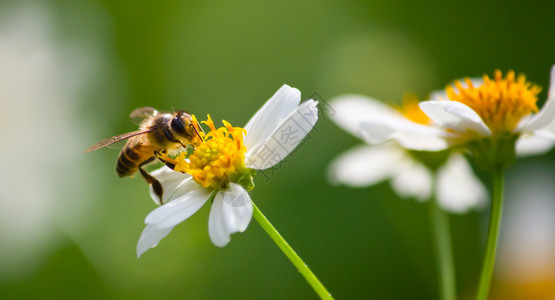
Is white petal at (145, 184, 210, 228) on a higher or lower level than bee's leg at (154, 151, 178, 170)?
lower

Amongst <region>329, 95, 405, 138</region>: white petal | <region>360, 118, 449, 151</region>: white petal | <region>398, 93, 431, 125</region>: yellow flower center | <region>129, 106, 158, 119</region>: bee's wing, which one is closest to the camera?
<region>360, 118, 449, 151</region>: white petal

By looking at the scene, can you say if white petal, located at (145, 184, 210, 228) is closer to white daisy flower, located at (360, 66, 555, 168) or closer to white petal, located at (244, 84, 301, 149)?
white petal, located at (244, 84, 301, 149)

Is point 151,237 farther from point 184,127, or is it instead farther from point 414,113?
point 414,113

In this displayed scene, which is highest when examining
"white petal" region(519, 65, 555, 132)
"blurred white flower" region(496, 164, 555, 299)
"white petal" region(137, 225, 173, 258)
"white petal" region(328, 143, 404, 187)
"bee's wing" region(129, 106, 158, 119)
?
"bee's wing" region(129, 106, 158, 119)

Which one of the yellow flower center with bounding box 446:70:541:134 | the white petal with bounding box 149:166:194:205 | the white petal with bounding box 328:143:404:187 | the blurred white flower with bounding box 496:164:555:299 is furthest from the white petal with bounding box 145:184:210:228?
the blurred white flower with bounding box 496:164:555:299

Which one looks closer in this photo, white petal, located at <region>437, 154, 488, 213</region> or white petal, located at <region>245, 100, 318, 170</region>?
white petal, located at <region>245, 100, 318, 170</region>

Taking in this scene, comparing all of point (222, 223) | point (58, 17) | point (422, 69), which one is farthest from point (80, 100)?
point (222, 223)

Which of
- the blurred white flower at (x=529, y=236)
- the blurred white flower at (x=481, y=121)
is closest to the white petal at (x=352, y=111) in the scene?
the blurred white flower at (x=481, y=121)
